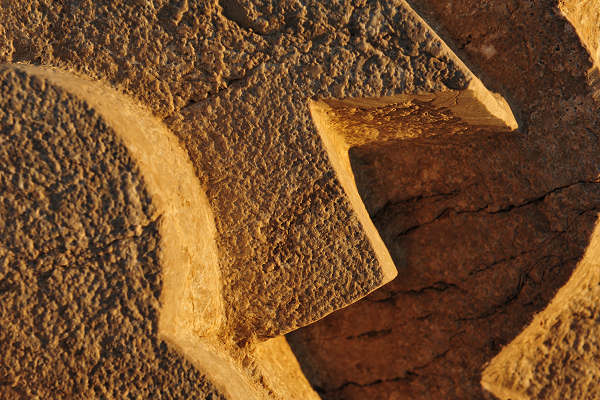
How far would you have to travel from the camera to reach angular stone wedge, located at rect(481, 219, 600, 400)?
1.12 m

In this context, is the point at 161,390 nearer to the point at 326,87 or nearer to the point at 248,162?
the point at 248,162

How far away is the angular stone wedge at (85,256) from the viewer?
0.82 m

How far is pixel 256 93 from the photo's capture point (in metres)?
0.92

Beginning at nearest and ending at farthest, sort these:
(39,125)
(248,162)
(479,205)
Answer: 1. (39,125)
2. (248,162)
3. (479,205)

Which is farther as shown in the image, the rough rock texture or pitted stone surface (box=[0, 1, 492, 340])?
the rough rock texture

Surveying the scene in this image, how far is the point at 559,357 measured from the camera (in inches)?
45.3

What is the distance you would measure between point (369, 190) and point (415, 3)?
43cm

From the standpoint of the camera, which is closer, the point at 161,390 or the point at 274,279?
the point at 161,390

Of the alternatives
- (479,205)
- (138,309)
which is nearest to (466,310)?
(479,205)

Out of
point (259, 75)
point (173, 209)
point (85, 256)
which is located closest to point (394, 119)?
point (259, 75)

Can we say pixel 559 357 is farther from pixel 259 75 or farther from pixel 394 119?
pixel 259 75

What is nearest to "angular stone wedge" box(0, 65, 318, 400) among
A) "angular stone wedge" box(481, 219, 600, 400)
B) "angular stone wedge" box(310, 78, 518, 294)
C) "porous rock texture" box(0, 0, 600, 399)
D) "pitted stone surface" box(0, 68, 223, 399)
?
"pitted stone surface" box(0, 68, 223, 399)

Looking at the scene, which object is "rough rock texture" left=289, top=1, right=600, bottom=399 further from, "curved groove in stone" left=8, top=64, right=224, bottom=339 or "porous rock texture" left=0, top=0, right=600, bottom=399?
"curved groove in stone" left=8, top=64, right=224, bottom=339

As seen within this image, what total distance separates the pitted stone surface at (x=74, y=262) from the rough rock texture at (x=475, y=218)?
0.51 metres
